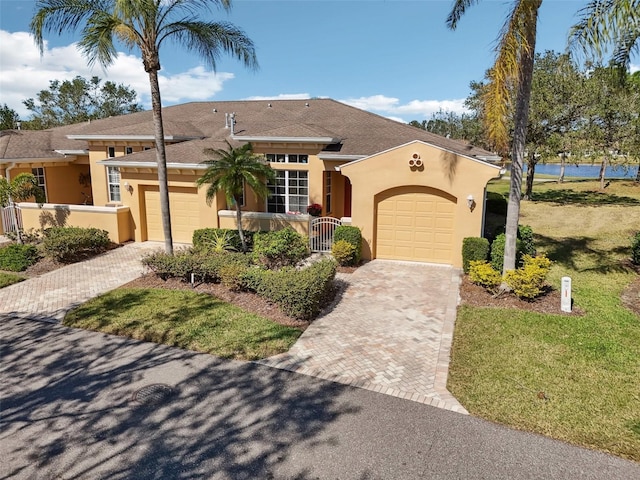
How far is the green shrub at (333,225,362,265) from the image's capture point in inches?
572

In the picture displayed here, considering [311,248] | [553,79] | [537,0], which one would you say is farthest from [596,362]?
[553,79]

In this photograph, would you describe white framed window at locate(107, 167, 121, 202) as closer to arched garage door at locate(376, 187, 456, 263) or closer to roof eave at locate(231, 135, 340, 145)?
roof eave at locate(231, 135, 340, 145)

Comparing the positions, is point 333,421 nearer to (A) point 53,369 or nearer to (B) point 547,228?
(A) point 53,369

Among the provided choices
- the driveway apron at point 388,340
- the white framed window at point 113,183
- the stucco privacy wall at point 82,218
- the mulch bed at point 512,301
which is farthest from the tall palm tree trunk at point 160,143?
the mulch bed at point 512,301

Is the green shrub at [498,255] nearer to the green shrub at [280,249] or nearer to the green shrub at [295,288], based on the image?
the green shrub at [295,288]

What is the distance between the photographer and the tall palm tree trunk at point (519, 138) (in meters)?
10.5

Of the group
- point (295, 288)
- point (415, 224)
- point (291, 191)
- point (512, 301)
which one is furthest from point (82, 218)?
point (512, 301)

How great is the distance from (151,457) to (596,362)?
7.84 meters

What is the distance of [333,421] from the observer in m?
6.47

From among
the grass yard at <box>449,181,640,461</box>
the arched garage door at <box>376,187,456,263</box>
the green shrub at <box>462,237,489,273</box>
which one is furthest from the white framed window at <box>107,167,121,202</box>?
the grass yard at <box>449,181,640,461</box>

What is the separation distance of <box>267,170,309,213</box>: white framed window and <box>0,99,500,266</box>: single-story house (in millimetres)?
41

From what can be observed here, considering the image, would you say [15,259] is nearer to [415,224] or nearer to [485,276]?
[415,224]

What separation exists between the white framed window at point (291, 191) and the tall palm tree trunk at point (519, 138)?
8498 millimetres

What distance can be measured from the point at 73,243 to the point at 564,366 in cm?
1515
